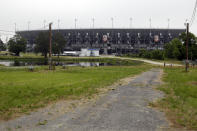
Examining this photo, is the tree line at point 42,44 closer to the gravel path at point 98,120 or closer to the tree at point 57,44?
the tree at point 57,44

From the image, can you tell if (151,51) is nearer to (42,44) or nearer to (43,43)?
(43,43)

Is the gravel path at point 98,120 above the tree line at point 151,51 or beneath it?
beneath

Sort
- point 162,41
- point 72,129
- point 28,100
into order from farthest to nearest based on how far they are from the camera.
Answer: point 162,41 < point 28,100 < point 72,129

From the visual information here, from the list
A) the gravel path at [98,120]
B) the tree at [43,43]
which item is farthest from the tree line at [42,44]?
the gravel path at [98,120]

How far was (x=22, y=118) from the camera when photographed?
888 centimetres

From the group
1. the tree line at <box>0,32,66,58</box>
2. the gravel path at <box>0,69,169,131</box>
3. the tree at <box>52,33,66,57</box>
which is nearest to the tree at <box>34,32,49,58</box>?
the tree line at <box>0,32,66,58</box>

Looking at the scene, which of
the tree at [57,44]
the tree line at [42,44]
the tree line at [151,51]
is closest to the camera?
the tree line at [151,51]

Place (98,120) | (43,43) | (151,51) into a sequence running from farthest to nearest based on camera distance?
Answer: 1. (151,51)
2. (43,43)
3. (98,120)

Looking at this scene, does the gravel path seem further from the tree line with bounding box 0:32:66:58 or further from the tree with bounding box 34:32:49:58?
the tree line with bounding box 0:32:66:58

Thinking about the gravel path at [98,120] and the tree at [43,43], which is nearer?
the gravel path at [98,120]

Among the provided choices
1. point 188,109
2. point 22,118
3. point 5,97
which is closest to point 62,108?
point 22,118

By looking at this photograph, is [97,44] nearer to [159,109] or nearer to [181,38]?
[181,38]

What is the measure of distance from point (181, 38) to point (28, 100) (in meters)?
72.0

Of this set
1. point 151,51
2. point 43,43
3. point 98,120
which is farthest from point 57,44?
point 98,120
